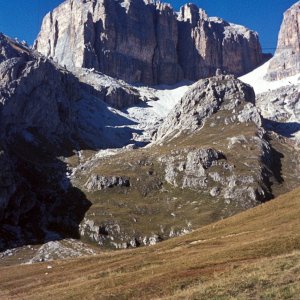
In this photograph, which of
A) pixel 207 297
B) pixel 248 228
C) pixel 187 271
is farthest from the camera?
pixel 248 228

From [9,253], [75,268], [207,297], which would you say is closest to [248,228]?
[75,268]

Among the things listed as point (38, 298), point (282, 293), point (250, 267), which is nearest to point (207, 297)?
point (282, 293)

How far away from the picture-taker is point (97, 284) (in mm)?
55469

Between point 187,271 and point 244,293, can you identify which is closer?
point 244,293

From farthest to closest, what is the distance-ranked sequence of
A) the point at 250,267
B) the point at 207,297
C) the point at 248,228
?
1. the point at 248,228
2. the point at 250,267
3. the point at 207,297

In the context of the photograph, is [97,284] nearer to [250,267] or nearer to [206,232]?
[250,267]

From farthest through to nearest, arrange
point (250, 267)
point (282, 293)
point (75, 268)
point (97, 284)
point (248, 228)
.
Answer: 1. point (248, 228)
2. point (75, 268)
3. point (97, 284)
4. point (250, 267)
5. point (282, 293)

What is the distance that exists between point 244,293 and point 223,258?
21.1 metres

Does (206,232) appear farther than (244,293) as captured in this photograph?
Yes

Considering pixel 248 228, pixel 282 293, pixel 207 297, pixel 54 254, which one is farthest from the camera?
pixel 54 254

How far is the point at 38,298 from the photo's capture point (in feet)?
184

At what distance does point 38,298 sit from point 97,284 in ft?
21.2

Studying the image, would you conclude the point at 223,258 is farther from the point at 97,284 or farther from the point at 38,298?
the point at 38,298

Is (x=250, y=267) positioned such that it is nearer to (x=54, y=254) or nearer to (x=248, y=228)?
(x=248, y=228)
